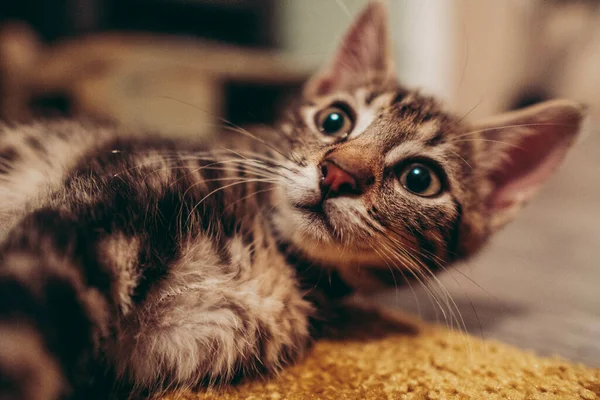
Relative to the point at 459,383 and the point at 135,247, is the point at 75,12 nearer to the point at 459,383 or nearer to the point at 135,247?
the point at 135,247

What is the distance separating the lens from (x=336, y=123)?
1.02 meters

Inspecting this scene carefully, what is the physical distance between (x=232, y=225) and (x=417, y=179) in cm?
38

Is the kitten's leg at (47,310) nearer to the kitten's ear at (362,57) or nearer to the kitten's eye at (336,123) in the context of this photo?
the kitten's eye at (336,123)

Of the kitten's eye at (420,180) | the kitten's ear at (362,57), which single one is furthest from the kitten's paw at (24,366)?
the kitten's ear at (362,57)

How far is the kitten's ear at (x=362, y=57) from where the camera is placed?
3.83ft

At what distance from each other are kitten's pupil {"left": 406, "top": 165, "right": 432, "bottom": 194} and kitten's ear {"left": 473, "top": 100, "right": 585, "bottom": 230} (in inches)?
7.1

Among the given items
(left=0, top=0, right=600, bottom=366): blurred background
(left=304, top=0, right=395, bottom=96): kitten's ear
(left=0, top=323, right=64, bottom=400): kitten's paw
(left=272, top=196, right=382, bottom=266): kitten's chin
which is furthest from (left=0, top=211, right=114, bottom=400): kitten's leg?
(left=304, top=0, right=395, bottom=96): kitten's ear

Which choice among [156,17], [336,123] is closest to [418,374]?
[336,123]

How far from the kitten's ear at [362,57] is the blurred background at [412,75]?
0.39 feet

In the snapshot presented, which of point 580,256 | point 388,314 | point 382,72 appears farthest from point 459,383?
point 580,256

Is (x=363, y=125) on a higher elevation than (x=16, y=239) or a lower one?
higher

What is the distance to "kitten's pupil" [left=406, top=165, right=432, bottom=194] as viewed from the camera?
0.92 metres

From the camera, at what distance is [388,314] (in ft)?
3.89

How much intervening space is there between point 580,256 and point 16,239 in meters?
1.71
